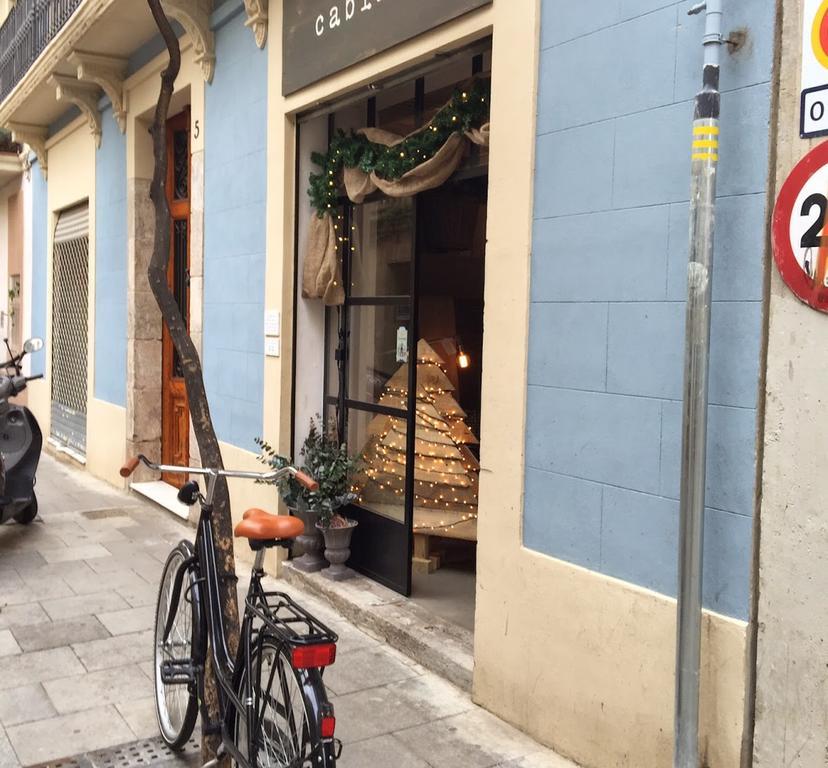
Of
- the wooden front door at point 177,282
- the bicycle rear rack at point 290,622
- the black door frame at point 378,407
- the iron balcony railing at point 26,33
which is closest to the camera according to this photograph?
the bicycle rear rack at point 290,622

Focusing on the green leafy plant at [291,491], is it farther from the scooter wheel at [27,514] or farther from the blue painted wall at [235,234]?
the scooter wheel at [27,514]

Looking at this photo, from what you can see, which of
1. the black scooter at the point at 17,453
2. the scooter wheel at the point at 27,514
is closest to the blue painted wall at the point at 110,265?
the black scooter at the point at 17,453

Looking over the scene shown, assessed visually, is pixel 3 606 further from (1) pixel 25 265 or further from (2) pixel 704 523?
(1) pixel 25 265

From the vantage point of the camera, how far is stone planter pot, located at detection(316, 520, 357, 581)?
5.84m

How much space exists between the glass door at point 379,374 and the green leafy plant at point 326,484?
6.9 inches

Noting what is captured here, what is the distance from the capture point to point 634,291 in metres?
3.47

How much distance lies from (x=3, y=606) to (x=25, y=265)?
10010 millimetres

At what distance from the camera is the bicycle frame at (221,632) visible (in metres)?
2.94

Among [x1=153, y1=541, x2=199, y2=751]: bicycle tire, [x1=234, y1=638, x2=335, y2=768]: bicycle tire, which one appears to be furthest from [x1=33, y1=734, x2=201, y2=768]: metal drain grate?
[x1=234, y1=638, x2=335, y2=768]: bicycle tire

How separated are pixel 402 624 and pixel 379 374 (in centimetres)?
170

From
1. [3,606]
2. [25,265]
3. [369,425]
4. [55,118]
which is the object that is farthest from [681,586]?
[25,265]

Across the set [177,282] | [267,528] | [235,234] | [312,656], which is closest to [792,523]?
[312,656]

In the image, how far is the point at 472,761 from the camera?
12.1ft

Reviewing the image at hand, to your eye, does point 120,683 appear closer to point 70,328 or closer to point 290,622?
point 290,622
